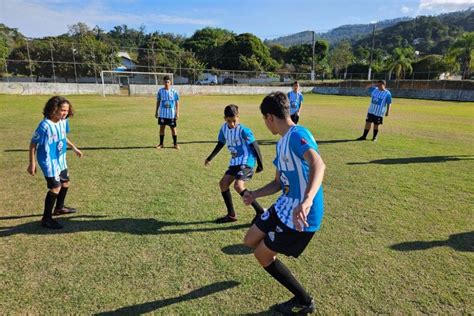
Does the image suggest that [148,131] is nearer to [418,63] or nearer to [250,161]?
[250,161]

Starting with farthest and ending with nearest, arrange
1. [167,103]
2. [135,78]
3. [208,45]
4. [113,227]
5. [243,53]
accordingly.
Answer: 1. [208,45]
2. [243,53]
3. [135,78]
4. [167,103]
5. [113,227]

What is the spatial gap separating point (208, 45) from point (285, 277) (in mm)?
81737

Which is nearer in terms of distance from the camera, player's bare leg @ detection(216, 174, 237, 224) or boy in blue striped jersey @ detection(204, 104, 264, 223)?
boy in blue striped jersey @ detection(204, 104, 264, 223)

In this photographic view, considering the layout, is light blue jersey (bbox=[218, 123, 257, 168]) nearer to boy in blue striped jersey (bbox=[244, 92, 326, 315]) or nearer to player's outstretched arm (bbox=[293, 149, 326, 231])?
boy in blue striped jersey (bbox=[244, 92, 326, 315])

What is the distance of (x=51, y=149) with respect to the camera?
448 cm

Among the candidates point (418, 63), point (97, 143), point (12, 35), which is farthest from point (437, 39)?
point (97, 143)

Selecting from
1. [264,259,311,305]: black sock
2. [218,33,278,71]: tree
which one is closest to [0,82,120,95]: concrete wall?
[264,259,311,305]: black sock

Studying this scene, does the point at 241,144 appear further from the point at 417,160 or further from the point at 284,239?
the point at 417,160

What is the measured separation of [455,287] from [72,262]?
171 inches

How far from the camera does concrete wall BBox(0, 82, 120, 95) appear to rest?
29.0 meters

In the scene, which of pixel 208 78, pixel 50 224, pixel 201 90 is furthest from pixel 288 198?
pixel 208 78

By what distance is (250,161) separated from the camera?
473 centimetres

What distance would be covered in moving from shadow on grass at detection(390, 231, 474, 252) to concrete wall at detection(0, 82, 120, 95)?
34146 millimetres

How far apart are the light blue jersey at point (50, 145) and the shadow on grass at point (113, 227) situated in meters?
0.80
